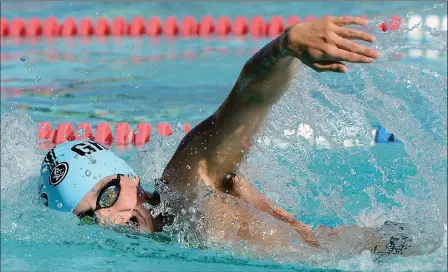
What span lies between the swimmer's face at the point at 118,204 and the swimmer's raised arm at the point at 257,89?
0.13 meters

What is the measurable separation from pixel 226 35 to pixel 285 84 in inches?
171

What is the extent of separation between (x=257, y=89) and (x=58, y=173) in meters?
0.71

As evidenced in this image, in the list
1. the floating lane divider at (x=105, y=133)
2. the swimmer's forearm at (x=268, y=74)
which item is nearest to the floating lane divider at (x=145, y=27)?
the floating lane divider at (x=105, y=133)

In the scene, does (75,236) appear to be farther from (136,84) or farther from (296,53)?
(136,84)

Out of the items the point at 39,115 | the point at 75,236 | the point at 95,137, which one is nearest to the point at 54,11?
the point at 39,115

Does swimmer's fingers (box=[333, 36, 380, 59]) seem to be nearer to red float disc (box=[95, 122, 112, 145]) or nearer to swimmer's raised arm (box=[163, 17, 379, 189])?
swimmer's raised arm (box=[163, 17, 379, 189])

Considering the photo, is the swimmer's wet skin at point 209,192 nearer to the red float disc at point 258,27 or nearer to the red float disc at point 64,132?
the red float disc at point 64,132

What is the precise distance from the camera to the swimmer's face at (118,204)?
2.45 m

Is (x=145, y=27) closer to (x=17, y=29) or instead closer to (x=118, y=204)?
(x=17, y=29)

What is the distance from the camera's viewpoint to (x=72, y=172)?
253 cm

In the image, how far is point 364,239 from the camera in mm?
2512

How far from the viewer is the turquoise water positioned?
8.46 ft

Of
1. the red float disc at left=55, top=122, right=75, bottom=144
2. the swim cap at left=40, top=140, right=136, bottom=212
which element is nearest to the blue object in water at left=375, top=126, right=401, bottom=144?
the red float disc at left=55, top=122, right=75, bottom=144

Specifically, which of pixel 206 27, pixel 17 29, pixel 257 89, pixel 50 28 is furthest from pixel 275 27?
pixel 257 89
